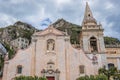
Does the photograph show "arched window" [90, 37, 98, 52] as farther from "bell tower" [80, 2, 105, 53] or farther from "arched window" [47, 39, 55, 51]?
"arched window" [47, 39, 55, 51]

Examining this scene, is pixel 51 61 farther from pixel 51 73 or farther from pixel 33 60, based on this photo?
pixel 33 60

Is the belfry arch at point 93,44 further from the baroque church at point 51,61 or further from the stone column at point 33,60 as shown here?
the stone column at point 33,60

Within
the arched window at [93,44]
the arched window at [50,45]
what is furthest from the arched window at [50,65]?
the arched window at [93,44]

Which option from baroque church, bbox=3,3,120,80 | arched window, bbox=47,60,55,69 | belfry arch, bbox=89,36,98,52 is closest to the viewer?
baroque church, bbox=3,3,120,80

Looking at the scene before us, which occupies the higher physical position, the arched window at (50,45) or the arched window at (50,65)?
the arched window at (50,45)

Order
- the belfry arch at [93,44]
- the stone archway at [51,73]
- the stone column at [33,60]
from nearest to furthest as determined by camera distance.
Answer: the stone archway at [51,73]
the stone column at [33,60]
the belfry arch at [93,44]

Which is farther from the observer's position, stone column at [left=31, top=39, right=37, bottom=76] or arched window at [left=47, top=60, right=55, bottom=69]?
arched window at [left=47, top=60, right=55, bottom=69]

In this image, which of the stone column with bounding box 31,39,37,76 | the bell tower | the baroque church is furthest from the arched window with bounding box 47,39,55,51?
the bell tower

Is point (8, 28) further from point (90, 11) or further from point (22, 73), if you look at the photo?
point (22, 73)

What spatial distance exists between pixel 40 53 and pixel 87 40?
9.31 metres

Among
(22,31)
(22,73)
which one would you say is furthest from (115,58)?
(22,31)

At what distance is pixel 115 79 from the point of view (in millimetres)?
26625

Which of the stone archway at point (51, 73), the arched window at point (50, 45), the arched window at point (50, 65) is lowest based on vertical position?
the stone archway at point (51, 73)

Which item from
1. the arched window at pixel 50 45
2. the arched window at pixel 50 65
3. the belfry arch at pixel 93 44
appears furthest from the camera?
the belfry arch at pixel 93 44
